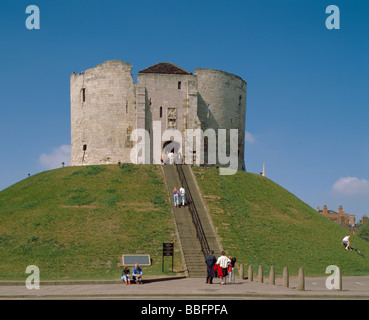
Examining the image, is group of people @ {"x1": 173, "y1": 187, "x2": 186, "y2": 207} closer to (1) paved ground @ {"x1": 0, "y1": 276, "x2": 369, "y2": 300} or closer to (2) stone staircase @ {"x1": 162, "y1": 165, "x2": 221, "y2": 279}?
(2) stone staircase @ {"x1": 162, "y1": 165, "x2": 221, "y2": 279}

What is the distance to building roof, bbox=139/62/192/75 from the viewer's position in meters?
51.3

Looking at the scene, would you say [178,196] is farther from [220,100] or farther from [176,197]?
[220,100]

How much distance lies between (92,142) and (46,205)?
17535 millimetres

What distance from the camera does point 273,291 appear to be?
19.3 m

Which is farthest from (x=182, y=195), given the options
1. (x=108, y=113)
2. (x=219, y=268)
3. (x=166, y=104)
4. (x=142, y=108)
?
(x=108, y=113)

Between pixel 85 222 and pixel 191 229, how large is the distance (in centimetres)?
718

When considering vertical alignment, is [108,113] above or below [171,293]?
above

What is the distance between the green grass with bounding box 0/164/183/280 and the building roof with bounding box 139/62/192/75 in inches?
515

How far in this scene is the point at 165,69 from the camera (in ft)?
171

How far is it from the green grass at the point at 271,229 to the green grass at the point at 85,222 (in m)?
4.04

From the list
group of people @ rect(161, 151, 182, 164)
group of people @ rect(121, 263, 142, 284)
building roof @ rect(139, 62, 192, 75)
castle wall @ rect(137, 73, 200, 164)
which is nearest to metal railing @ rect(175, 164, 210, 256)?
group of people @ rect(161, 151, 182, 164)

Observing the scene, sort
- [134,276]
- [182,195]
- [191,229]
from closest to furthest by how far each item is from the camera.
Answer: [134,276], [191,229], [182,195]

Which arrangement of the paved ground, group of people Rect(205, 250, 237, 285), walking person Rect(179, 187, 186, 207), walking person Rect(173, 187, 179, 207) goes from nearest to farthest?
the paved ground, group of people Rect(205, 250, 237, 285), walking person Rect(173, 187, 179, 207), walking person Rect(179, 187, 186, 207)

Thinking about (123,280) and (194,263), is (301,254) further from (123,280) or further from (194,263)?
(123,280)
